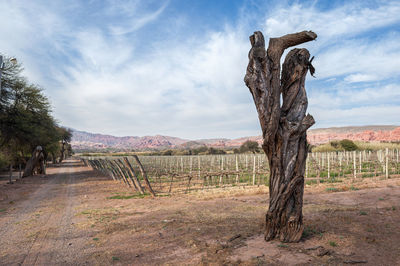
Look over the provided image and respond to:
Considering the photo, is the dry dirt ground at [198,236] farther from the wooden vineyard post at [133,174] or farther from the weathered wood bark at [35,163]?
the weathered wood bark at [35,163]

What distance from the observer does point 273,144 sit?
438cm

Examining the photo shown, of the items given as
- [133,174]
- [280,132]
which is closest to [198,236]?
[280,132]

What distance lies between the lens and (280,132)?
439cm

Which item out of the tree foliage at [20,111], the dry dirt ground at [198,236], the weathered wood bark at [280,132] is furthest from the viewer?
the tree foliage at [20,111]

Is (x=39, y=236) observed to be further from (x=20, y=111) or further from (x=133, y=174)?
(x=20, y=111)

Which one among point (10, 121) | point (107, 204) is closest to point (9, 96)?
point (10, 121)

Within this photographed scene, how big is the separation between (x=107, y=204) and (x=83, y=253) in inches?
206

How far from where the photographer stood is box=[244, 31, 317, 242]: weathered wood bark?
430 centimetres

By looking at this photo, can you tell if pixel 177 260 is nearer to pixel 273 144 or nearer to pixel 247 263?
pixel 247 263

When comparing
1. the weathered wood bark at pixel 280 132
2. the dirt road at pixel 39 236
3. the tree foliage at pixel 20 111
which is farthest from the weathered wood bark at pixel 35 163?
the weathered wood bark at pixel 280 132

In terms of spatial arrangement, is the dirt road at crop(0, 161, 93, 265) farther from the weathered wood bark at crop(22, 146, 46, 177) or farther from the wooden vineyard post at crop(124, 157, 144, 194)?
the weathered wood bark at crop(22, 146, 46, 177)

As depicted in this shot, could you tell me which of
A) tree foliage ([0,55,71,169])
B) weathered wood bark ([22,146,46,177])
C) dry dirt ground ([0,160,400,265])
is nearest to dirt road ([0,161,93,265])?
dry dirt ground ([0,160,400,265])

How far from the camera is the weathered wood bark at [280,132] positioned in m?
4.30

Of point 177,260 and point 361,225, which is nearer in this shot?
point 177,260
